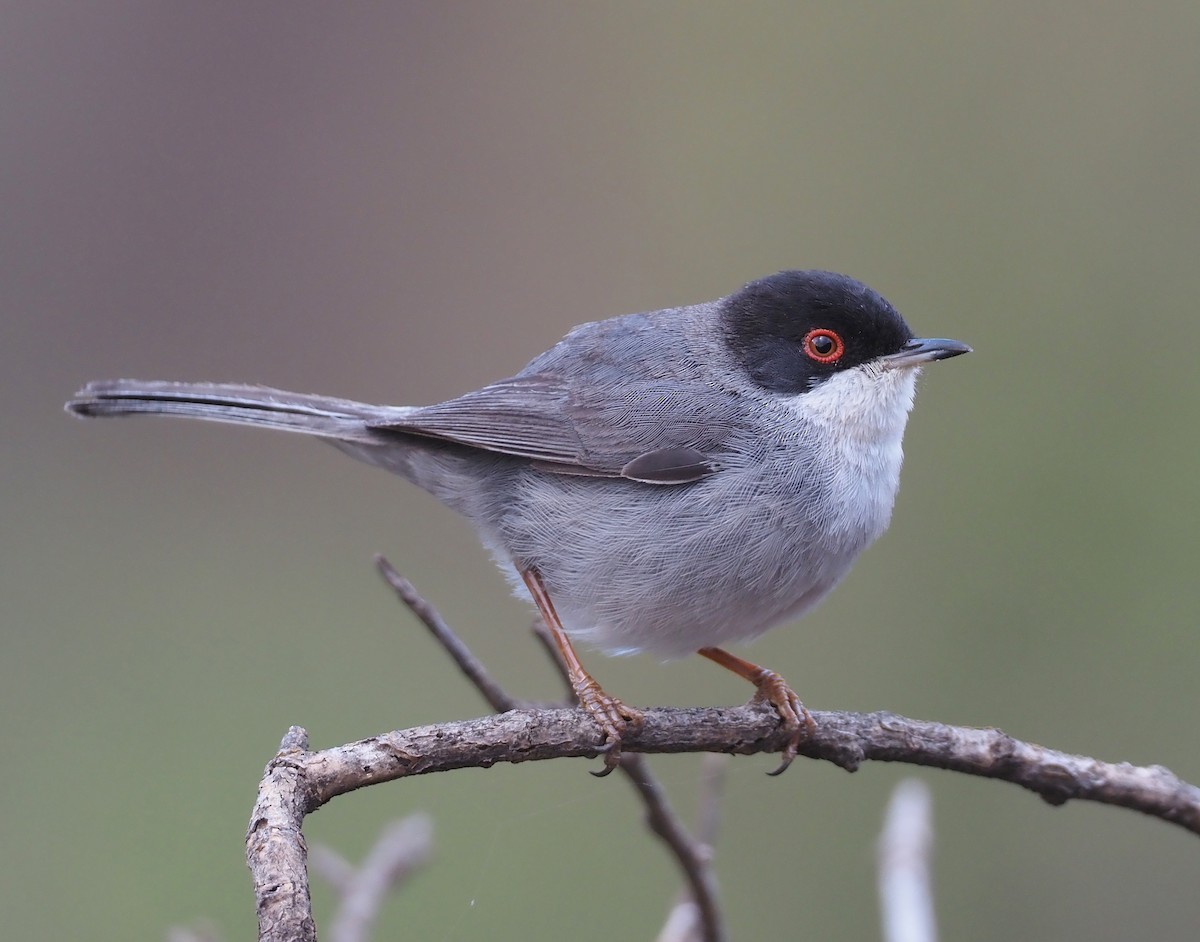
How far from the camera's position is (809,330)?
3910mm

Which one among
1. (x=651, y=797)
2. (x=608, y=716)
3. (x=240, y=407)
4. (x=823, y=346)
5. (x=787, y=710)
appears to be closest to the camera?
(x=651, y=797)

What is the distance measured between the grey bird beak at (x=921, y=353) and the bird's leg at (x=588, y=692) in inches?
53.8

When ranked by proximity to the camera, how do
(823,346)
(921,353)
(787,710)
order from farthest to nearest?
(823,346)
(921,353)
(787,710)

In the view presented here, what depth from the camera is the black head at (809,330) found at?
3.81m

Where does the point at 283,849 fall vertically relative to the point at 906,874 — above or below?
above

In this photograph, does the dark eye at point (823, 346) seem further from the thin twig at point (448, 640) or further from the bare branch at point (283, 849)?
the bare branch at point (283, 849)

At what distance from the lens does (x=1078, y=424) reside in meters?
6.50

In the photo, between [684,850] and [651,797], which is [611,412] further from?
[684,850]

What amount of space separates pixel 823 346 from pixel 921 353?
32 centimetres

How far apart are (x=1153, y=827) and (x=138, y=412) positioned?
5.04 meters

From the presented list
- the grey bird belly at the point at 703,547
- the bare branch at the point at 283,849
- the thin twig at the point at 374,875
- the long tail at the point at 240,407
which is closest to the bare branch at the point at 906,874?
the grey bird belly at the point at 703,547

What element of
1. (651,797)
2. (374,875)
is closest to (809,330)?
(651,797)

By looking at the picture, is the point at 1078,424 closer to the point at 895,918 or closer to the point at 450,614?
the point at 450,614

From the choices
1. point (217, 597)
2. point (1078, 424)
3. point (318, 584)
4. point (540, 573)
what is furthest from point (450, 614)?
point (1078, 424)
